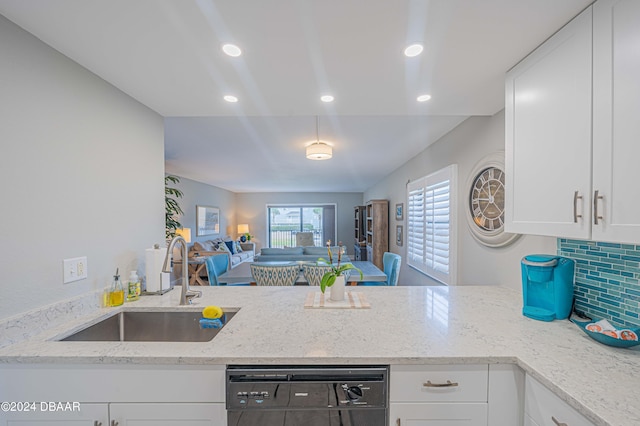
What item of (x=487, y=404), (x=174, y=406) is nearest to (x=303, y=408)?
(x=174, y=406)

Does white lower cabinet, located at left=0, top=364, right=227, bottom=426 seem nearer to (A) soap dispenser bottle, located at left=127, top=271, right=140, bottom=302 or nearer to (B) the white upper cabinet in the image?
(A) soap dispenser bottle, located at left=127, top=271, right=140, bottom=302

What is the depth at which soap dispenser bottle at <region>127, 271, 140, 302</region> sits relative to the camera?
1590 mm

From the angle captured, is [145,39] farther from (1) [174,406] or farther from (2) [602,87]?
(2) [602,87]

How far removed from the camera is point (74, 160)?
133cm

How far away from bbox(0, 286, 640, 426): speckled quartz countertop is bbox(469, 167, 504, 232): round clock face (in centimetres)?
82

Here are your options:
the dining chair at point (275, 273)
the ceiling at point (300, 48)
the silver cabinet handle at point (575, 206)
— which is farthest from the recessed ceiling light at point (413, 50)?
the dining chair at point (275, 273)

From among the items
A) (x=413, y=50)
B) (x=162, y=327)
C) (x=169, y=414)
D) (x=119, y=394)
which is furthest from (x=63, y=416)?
(x=413, y=50)

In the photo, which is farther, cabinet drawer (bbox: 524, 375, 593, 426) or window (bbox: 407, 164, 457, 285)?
window (bbox: 407, 164, 457, 285)

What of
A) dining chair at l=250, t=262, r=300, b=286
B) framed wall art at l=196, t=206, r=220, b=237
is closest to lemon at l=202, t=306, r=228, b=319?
dining chair at l=250, t=262, r=300, b=286

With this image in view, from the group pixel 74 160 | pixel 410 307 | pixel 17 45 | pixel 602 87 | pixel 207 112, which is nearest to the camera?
pixel 602 87

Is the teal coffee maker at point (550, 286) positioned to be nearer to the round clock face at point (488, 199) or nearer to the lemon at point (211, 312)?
the round clock face at point (488, 199)

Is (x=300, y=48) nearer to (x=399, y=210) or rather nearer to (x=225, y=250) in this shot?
(x=399, y=210)

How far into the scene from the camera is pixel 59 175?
1.26 metres

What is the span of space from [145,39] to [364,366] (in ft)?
5.44
